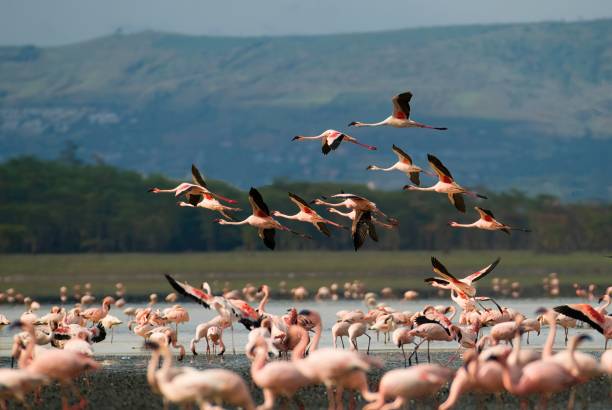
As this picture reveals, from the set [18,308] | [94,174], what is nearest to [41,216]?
[94,174]

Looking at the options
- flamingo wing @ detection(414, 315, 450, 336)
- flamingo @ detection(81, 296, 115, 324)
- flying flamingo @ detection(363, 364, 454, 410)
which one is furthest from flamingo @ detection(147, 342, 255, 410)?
flamingo @ detection(81, 296, 115, 324)

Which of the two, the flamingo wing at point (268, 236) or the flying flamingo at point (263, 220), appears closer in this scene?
the flying flamingo at point (263, 220)

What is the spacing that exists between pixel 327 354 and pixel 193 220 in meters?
96.2

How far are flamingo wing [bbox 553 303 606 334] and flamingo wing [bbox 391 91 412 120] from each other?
4.83 m

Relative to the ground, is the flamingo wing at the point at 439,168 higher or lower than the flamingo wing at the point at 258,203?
higher

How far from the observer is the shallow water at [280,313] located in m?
23.8

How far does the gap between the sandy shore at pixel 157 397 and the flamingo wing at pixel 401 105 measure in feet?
13.4

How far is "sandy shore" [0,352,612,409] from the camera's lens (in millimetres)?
16359

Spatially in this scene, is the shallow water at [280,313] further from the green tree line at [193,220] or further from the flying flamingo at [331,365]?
the green tree line at [193,220]

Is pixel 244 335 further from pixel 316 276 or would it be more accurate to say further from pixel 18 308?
pixel 316 276

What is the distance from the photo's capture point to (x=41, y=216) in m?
100

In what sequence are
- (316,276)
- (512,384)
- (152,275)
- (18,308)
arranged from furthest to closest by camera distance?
(152,275) < (316,276) < (18,308) < (512,384)

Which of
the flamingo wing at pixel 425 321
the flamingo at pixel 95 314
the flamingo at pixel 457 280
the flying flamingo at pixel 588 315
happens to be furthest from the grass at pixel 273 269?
the flying flamingo at pixel 588 315

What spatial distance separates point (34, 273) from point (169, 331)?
157ft
